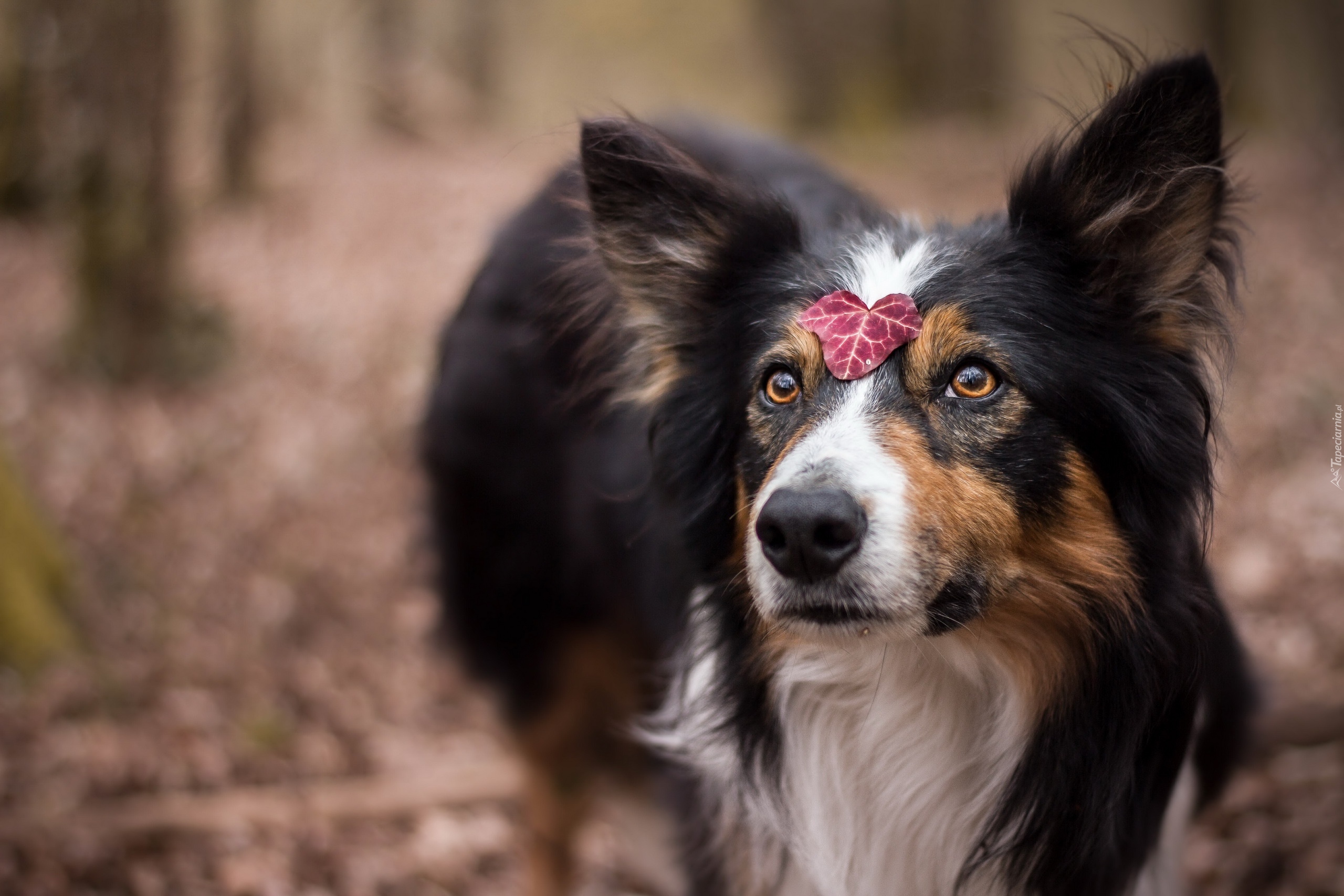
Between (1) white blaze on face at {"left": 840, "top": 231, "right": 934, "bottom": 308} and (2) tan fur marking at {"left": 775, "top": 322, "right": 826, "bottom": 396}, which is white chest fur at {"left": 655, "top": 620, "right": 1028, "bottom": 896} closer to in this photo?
(2) tan fur marking at {"left": 775, "top": 322, "right": 826, "bottom": 396}

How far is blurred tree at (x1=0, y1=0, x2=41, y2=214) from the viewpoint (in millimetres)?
8141

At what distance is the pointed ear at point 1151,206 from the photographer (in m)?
2.36

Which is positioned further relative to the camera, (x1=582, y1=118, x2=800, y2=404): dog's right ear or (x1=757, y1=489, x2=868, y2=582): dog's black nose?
(x1=582, y1=118, x2=800, y2=404): dog's right ear

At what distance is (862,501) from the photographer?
2186 mm

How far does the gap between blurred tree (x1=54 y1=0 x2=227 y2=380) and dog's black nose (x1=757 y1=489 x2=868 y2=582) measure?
6.61m

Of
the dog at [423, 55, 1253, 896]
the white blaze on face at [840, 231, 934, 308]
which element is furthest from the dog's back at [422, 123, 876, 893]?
the white blaze on face at [840, 231, 934, 308]

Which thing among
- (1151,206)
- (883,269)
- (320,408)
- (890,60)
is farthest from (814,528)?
(890,60)

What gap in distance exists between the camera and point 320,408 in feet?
25.0

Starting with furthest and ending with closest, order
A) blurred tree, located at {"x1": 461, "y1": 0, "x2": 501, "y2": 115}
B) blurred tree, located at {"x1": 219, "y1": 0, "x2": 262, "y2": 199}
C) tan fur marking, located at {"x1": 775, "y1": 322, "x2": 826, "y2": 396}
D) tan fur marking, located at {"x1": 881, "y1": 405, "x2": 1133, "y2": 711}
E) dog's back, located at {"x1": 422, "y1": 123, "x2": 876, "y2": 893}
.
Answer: blurred tree, located at {"x1": 461, "y1": 0, "x2": 501, "y2": 115} < blurred tree, located at {"x1": 219, "y1": 0, "x2": 262, "y2": 199} < dog's back, located at {"x1": 422, "y1": 123, "x2": 876, "y2": 893} < tan fur marking, located at {"x1": 775, "y1": 322, "x2": 826, "y2": 396} < tan fur marking, located at {"x1": 881, "y1": 405, "x2": 1133, "y2": 711}

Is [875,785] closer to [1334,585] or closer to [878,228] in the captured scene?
[878,228]

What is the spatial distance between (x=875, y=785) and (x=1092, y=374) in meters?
1.15

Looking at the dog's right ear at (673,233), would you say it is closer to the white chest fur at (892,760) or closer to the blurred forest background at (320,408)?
the blurred forest background at (320,408)

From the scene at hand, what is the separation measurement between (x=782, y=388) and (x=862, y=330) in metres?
0.26

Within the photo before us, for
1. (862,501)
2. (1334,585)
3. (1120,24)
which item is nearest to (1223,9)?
(1120,24)
